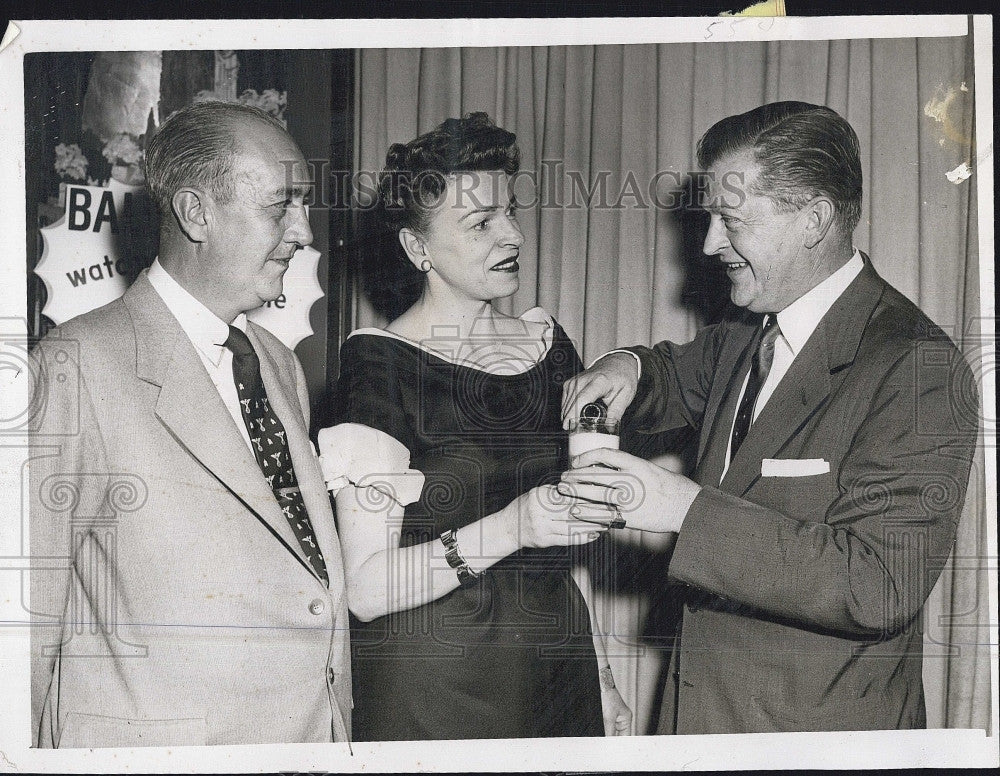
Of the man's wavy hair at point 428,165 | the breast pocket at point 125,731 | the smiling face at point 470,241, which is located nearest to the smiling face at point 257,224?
the man's wavy hair at point 428,165

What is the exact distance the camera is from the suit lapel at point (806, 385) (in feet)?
7.59

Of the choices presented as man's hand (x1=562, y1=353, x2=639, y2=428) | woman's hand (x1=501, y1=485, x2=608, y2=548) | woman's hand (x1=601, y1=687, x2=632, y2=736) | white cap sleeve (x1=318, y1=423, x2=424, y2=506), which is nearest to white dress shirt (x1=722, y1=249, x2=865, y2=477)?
man's hand (x1=562, y1=353, x2=639, y2=428)

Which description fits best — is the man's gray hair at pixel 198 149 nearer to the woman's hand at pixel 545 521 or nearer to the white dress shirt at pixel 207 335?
the white dress shirt at pixel 207 335

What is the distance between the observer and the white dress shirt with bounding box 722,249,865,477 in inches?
92.5

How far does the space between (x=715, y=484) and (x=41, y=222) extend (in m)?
1.93

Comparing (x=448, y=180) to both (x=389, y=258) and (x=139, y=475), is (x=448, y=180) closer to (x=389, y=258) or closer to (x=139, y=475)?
(x=389, y=258)

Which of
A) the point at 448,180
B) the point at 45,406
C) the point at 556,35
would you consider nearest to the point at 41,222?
the point at 45,406

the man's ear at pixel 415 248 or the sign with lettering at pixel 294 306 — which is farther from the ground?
the man's ear at pixel 415 248

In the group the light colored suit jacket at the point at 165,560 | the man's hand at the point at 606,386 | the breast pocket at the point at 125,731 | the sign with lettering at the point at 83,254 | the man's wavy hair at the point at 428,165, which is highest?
the man's wavy hair at the point at 428,165

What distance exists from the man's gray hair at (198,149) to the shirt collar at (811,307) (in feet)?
4.67

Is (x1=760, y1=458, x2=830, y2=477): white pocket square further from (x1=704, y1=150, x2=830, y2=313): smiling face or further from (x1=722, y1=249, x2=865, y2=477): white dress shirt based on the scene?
(x1=704, y1=150, x2=830, y2=313): smiling face

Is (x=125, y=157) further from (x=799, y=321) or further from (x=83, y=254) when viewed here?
(x=799, y=321)

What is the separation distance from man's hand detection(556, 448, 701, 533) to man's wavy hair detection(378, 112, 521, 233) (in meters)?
0.77

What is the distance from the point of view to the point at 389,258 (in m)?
2.41
